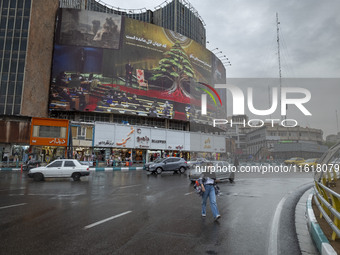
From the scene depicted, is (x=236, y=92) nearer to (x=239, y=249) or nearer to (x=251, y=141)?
(x=239, y=249)

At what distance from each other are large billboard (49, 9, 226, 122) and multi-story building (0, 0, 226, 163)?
6.9 inches

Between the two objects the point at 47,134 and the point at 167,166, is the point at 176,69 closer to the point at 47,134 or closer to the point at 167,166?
the point at 47,134

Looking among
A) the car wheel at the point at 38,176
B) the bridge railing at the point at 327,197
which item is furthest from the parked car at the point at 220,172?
the car wheel at the point at 38,176

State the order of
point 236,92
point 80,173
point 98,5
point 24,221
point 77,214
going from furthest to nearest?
1. point 98,5
2. point 236,92
3. point 80,173
4. point 77,214
5. point 24,221

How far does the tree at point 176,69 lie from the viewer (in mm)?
52953

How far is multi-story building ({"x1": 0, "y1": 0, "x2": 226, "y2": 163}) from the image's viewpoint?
129ft

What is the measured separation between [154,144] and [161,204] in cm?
4073

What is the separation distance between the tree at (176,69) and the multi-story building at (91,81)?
A: 0.22 metres

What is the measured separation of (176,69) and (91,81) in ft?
60.6

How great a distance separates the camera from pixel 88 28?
47.9m

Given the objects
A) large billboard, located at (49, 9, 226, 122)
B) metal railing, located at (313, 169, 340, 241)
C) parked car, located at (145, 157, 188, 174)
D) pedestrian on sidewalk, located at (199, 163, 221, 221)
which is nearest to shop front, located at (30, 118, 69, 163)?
large billboard, located at (49, 9, 226, 122)

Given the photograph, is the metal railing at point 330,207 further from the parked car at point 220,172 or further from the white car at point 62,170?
the white car at point 62,170

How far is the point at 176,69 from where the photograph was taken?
5478 centimetres

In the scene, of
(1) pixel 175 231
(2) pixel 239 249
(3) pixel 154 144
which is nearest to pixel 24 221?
(1) pixel 175 231
